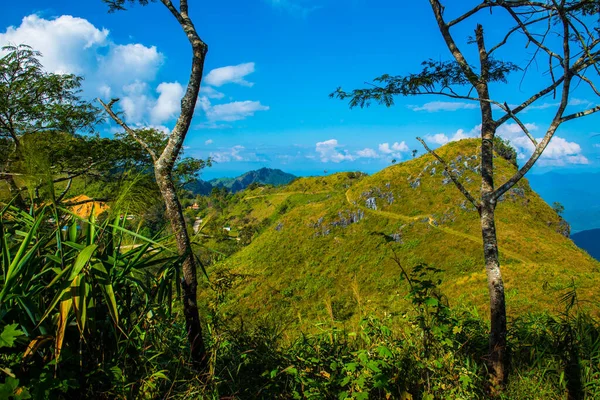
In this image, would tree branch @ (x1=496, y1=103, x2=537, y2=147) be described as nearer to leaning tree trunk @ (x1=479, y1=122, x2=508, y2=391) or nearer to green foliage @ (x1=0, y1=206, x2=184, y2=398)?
leaning tree trunk @ (x1=479, y1=122, x2=508, y2=391)

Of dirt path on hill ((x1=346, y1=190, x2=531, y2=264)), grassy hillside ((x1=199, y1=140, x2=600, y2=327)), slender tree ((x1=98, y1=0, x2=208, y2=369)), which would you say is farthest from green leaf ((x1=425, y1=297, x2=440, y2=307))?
dirt path on hill ((x1=346, y1=190, x2=531, y2=264))

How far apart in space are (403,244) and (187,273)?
4849 cm

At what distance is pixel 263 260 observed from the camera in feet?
191

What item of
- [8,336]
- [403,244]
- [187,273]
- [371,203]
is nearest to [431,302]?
[187,273]

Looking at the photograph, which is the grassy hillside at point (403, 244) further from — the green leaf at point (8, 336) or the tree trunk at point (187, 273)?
the green leaf at point (8, 336)


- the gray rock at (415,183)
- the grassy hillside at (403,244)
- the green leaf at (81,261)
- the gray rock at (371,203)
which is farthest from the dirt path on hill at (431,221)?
the green leaf at (81,261)

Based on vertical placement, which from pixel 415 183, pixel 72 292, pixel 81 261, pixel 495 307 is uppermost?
pixel 415 183

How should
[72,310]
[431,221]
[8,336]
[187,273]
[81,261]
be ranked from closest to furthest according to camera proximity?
1. [8,336]
2. [81,261]
3. [72,310]
4. [187,273]
5. [431,221]

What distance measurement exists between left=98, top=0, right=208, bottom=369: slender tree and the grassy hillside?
24.9 metres

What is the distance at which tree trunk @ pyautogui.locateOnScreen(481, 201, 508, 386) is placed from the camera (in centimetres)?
430

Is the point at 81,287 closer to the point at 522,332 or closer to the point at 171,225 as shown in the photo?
the point at 171,225

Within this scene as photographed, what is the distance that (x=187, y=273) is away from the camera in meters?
3.79

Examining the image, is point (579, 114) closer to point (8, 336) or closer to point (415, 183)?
point (8, 336)

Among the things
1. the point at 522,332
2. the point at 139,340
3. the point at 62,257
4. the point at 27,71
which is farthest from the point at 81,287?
the point at 27,71
